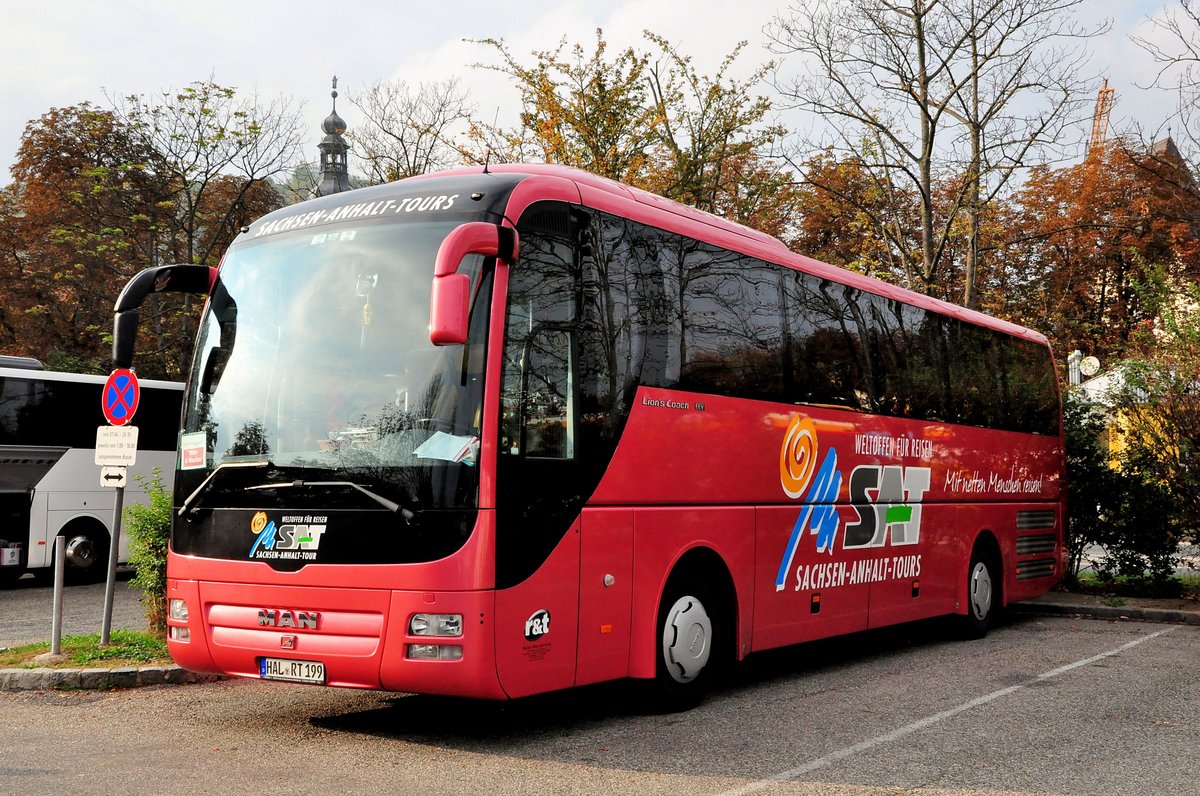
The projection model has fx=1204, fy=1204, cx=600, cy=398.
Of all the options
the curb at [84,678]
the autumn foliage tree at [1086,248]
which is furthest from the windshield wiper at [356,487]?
the autumn foliage tree at [1086,248]

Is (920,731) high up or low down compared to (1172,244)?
down

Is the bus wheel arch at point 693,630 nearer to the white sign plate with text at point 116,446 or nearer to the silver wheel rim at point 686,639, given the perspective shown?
the silver wheel rim at point 686,639

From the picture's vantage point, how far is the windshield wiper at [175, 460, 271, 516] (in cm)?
746

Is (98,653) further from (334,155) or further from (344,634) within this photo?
(334,155)

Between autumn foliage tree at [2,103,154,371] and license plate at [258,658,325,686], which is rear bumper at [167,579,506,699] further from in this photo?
autumn foliage tree at [2,103,154,371]

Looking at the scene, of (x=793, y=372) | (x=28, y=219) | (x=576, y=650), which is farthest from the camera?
(x=28, y=219)

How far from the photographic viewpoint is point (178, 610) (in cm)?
787

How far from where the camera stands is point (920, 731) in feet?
25.9

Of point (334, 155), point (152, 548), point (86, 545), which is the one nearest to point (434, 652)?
point (152, 548)

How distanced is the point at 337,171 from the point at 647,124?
92.6 ft

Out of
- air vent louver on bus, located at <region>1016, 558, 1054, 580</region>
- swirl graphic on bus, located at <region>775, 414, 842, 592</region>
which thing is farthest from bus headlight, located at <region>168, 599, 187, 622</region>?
air vent louver on bus, located at <region>1016, 558, 1054, 580</region>

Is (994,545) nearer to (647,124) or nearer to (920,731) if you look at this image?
(920,731)

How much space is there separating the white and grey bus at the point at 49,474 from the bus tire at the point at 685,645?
11455mm

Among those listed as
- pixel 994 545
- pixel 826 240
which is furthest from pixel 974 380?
pixel 826 240
